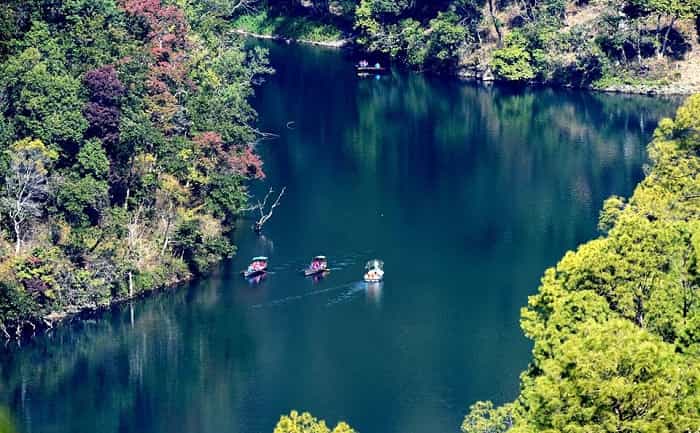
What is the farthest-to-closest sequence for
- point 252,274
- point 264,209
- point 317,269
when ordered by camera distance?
point 264,209
point 252,274
point 317,269


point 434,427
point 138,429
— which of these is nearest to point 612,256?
point 434,427

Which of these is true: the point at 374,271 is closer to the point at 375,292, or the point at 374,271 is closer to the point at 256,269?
the point at 375,292

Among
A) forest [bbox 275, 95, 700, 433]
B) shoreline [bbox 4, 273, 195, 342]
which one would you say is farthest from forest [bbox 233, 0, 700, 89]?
forest [bbox 275, 95, 700, 433]

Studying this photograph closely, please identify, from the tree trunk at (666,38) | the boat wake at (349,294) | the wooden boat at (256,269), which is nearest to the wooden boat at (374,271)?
the boat wake at (349,294)

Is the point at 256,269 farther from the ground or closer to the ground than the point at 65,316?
farther from the ground

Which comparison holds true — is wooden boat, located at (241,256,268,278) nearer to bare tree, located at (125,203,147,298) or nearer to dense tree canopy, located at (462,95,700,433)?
bare tree, located at (125,203,147,298)

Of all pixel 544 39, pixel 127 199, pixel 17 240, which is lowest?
pixel 17 240

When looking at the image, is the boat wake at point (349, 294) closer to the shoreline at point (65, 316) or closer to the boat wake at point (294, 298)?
the boat wake at point (294, 298)

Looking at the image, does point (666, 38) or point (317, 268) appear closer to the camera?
point (317, 268)

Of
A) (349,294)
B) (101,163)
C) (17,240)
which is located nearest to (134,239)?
(101,163)

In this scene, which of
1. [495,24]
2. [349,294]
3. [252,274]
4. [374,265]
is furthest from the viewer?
[495,24]
